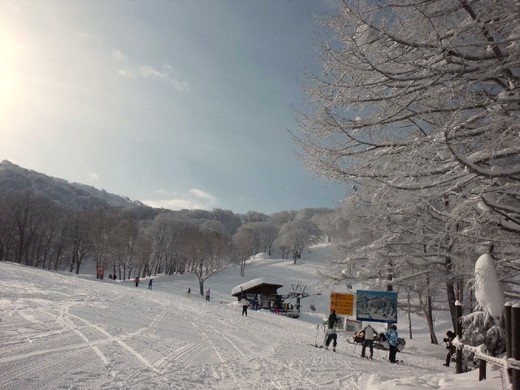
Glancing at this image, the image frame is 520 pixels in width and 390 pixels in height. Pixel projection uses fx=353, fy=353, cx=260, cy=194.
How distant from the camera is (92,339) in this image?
866 cm

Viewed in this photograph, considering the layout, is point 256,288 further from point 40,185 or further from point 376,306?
point 40,185

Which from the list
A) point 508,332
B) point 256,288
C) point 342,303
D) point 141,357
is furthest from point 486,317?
point 256,288

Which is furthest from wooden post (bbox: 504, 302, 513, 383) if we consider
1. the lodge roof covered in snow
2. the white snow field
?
the lodge roof covered in snow

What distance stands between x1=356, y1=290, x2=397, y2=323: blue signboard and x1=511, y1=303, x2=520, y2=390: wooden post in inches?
625

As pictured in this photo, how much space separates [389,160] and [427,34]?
203 centimetres

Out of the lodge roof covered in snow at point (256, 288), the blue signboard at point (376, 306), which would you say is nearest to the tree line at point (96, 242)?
the lodge roof covered in snow at point (256, 288)

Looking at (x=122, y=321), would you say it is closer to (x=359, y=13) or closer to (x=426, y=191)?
(x=426, y=191)

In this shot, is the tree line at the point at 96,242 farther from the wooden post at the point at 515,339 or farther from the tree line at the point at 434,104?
the wooden post at the point at 515,339

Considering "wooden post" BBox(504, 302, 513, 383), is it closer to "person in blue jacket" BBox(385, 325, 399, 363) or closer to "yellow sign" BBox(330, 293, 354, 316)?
"person in blue jacket" BBox(385, 325, 399, 363)

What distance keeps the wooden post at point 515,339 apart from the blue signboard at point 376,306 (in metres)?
15.9

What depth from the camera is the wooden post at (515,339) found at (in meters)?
3.89

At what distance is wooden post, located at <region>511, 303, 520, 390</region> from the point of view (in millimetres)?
3887

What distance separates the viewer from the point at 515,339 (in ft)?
13.0

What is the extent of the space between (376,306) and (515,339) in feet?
52.8
